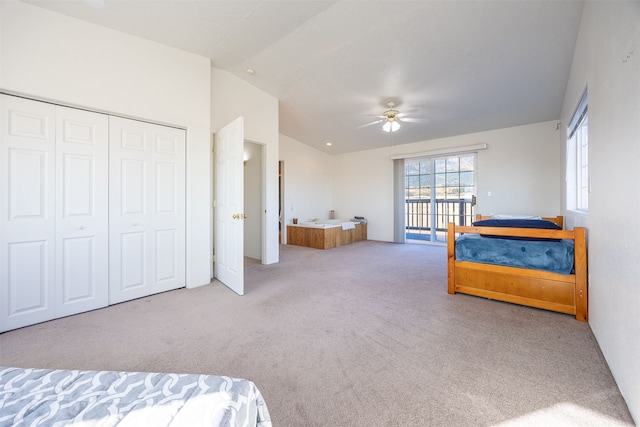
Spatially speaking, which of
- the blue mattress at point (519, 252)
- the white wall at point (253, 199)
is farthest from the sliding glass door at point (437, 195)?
the white wall at point (253, 199)

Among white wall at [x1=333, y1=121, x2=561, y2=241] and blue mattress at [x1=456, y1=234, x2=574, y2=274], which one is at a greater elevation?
white wall at [x1=333, y1=121, x2=561, y2=241]

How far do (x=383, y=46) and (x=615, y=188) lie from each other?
2531 millimetres

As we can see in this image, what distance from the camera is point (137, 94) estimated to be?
2693mm

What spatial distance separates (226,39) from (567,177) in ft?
15.8

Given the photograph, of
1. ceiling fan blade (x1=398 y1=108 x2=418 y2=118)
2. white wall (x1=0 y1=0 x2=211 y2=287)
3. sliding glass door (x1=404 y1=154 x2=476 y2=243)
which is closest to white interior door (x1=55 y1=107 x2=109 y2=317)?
white wall (x1=0 y1=0 x2=211 y2=287)

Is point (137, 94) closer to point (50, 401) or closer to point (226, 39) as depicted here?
point (226, 39)

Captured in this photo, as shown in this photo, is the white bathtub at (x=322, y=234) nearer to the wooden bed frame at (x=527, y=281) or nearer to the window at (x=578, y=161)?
the wooden bed frame at (x=527, y=281)

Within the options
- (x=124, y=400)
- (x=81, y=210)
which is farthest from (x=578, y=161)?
(x=81, y=210)

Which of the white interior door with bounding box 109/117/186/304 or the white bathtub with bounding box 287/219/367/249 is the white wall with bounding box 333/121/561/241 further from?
the white interior door with bounding box 109/117/186/304

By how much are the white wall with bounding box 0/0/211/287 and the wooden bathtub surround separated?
2.84m

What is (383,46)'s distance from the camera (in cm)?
299

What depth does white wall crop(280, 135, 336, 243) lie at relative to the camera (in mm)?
6336

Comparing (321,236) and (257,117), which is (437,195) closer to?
(321,236)

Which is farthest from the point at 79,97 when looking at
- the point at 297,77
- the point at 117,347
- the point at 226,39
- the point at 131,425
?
the point at 131,425
